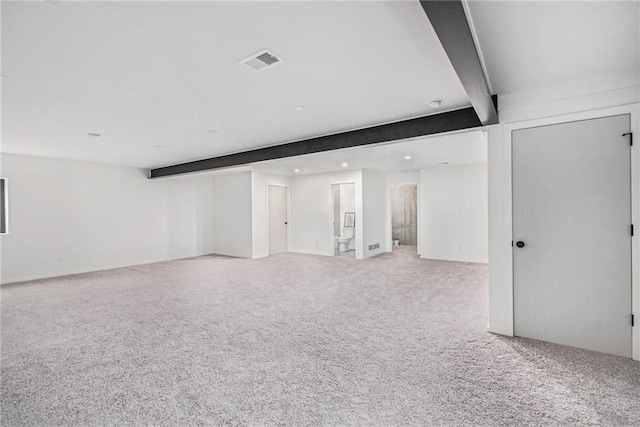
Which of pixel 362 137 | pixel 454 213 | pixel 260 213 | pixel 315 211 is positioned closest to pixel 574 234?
pixel 362 137

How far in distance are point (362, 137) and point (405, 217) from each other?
22.2ft

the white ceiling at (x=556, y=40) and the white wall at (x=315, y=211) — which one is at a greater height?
the white ceiling at (x=556, y=40)

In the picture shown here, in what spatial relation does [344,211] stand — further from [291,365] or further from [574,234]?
[291,365]

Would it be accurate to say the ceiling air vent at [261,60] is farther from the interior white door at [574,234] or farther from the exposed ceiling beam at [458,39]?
the interior white door at [574,234]

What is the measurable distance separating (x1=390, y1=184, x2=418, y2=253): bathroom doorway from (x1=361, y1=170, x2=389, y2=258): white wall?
1.55 metres

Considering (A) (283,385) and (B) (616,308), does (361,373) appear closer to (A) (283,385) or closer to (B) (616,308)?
(A) (283,385)

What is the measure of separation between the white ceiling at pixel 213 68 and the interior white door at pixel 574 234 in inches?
40.3

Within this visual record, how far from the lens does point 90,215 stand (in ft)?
21.5

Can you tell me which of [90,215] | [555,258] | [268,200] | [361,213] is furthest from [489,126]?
[90,215]

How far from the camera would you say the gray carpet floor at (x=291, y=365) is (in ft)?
6.29

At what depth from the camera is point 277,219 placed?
347 inches

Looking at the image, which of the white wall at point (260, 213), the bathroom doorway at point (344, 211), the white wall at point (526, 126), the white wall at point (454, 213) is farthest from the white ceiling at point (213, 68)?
the bathroom doorway at point (344, 211)

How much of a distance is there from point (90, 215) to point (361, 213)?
612 centimetres

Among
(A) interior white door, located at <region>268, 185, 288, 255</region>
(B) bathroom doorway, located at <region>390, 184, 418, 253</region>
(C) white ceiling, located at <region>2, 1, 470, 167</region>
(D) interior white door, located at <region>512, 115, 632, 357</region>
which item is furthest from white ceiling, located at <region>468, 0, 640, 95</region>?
(B) bathroom doorway, located at <region>390, 184, 418, 253</region>
